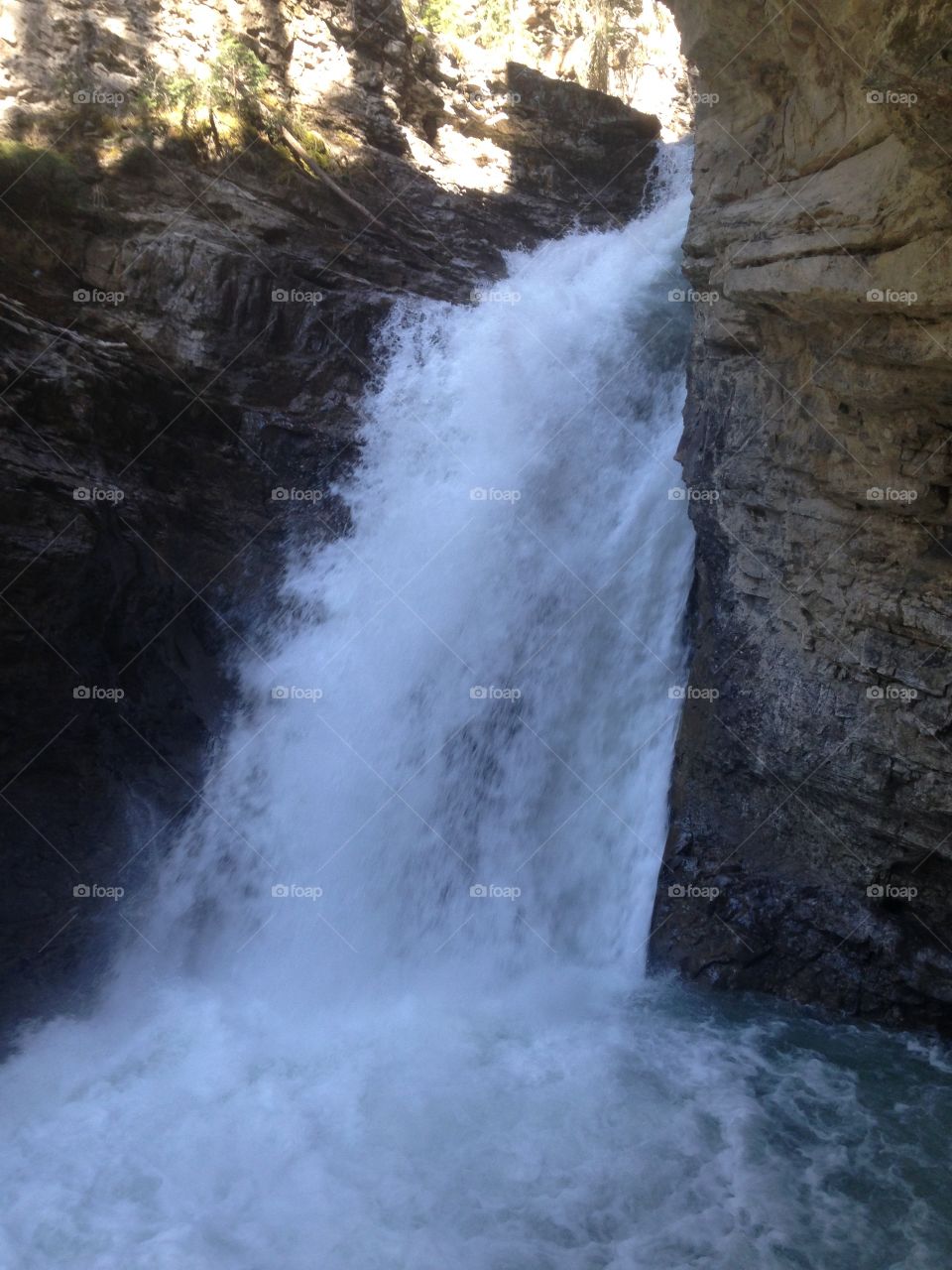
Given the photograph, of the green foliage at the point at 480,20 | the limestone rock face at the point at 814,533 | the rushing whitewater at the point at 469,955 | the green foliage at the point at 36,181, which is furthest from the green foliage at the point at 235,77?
the limestone rock face at the point at 814,533

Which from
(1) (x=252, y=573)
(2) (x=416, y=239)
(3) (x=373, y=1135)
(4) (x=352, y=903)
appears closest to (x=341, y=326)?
(2) (x=416, y=239)

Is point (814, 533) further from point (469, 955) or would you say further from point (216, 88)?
point (216, 88)

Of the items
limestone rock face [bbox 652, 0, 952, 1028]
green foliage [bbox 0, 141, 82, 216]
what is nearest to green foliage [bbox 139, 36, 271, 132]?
green foliage [bbox 0, 141, 82, 216]

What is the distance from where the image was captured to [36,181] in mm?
10898

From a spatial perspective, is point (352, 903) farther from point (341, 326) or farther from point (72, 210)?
point (72, 210)

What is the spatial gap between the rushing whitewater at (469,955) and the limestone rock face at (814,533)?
0.60 metres

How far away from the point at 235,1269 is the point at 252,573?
6.51 meters

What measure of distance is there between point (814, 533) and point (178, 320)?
7342 mm

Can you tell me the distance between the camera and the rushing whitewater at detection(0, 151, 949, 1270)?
236 inches

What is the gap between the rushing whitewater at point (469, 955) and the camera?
5.98 m

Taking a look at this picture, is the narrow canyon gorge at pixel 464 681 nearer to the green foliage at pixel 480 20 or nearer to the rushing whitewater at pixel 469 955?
the rushing whitewater at pixel 469 955

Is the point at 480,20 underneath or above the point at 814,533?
above

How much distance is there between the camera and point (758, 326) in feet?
25.8

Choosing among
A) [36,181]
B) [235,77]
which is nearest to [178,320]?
[36,181]
